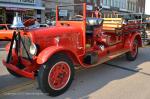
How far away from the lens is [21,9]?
27.9 m

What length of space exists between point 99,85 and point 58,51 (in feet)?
4.66

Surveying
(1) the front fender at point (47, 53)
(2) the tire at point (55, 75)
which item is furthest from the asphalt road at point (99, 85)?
(1) the front fender at point (47, 53)

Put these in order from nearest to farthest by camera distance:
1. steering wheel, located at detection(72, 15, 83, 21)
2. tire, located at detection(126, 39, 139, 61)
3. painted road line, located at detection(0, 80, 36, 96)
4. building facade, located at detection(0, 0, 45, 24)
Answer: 1. painted road line, located at detection(0, 80, 36, 96)
2. steering wheel, located at detection(72, 15, 83, 21)
3. tire, located at detection(126, 39, 139, 61)
4. building facade, located at detection(0, 0, 45, 24)

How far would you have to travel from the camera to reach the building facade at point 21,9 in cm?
2689

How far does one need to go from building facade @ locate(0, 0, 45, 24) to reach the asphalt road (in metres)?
20.1

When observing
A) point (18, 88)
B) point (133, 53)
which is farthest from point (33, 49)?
point (133, 53)

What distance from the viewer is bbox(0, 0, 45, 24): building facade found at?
26.9 m

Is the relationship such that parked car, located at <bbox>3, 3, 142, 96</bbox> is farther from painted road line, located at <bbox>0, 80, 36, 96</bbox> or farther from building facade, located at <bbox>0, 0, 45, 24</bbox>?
building facade, located at <bbox>0, 0, 45, 24</bbox>

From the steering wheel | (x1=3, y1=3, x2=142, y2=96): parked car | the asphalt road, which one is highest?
the steering wheel

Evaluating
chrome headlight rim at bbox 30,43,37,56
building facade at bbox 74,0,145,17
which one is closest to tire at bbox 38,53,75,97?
chrome headlight rim at bbox 30,43,37,56

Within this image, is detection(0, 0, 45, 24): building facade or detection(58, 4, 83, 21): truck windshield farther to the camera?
detection(0, 0, 45, 24): building facade

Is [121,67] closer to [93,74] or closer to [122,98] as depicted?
[93,74]

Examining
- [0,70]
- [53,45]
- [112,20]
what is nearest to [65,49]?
[53,45]

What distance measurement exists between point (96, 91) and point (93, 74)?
4.72 feet
